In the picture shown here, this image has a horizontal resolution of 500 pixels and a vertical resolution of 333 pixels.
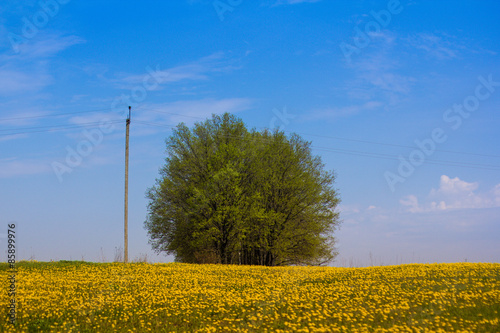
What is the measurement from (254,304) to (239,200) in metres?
24.1

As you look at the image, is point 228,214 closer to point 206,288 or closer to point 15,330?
point 206,288

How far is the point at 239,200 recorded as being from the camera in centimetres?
3872

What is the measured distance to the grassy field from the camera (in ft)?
40.2

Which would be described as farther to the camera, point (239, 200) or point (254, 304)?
point (239, 200)

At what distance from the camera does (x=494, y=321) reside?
38.6ft

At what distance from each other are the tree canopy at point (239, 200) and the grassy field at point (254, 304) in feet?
53.7

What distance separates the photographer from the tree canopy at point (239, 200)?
38.6 meters

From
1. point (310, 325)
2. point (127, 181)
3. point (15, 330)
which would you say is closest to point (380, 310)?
point (310, 325)

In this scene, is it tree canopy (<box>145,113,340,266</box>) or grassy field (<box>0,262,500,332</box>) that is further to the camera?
tree canopy (<box>145,113,340,266</box>)

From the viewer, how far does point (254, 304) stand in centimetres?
1475

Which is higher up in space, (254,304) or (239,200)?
(239,200)

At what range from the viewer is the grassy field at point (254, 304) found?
1224 cm

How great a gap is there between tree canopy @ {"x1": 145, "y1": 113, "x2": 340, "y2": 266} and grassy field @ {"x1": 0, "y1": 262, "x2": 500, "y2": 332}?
53.7 ft

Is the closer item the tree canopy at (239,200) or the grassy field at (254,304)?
the grassy field at (254,304)
